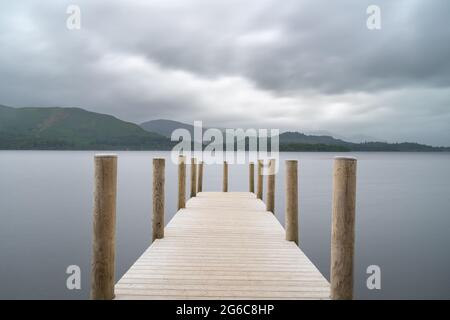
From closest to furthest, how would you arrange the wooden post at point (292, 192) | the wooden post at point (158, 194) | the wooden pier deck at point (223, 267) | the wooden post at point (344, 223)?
1. the wooden post at point (344, 223)
2. the wooden pier deck at point (223, 267)
3. the wooden post at point (292, 192)
4. the wooden post at point (158, 194)

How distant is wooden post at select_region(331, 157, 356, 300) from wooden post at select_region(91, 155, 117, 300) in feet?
8.41

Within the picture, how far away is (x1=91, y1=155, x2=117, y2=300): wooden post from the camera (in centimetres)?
406

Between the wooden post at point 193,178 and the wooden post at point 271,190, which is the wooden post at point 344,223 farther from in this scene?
the wooden post at point 193,178

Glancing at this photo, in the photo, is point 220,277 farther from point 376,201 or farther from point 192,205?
point 376,201

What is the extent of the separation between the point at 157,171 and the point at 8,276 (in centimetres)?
679

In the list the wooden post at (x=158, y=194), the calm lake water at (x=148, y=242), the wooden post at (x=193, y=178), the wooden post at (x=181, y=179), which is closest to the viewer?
the wooden post at (x=158, y=194)

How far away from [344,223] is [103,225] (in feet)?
8.93

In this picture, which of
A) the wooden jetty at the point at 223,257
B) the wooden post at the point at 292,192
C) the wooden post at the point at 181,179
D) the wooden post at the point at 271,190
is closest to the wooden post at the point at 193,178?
the wooden post at the point at 181,179

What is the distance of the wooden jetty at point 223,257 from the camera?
405 centimetres

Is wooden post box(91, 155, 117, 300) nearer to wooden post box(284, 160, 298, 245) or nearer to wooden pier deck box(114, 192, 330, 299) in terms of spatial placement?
wooden pier deck box(114, 192, 330, 299)

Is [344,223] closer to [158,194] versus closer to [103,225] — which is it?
[103,225]

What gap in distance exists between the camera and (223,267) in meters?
5.45

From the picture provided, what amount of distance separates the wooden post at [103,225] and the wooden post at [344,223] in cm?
256
